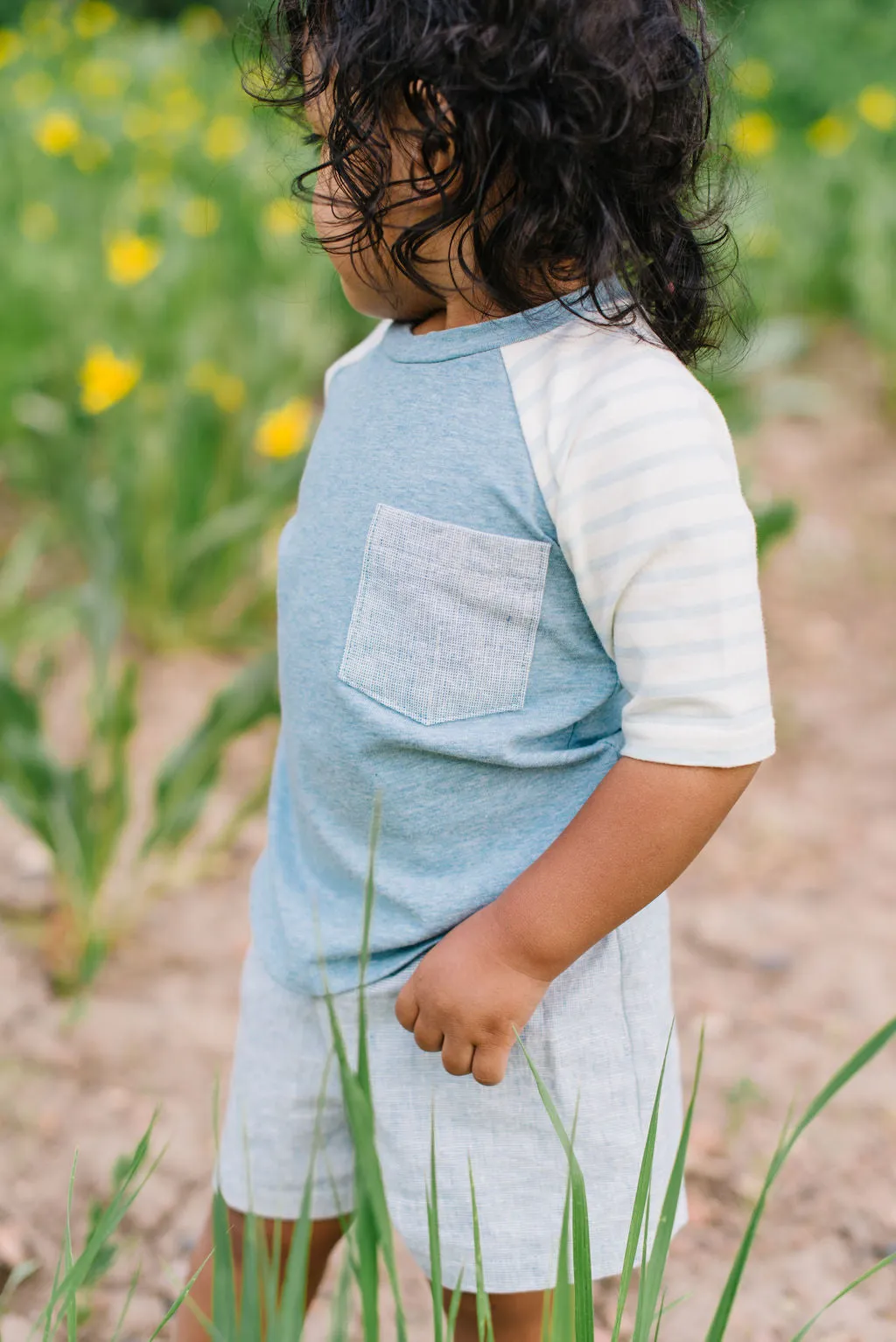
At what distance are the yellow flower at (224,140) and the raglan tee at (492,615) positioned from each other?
121 inches

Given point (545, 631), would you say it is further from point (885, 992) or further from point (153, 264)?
point (153, 264)

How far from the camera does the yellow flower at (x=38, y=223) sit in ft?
10.1

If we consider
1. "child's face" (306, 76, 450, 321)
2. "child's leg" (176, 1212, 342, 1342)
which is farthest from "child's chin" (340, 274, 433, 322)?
"child's leg" (176, 1212, 342, 1342)

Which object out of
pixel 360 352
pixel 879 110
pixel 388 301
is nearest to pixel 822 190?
pixel 879 110

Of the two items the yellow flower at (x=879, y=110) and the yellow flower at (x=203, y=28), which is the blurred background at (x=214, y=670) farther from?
the yellow flower at (x=203, y=28)

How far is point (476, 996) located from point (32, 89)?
4.24 metres

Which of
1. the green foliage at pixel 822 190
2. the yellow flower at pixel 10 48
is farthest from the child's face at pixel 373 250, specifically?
the yellow flower at pixel 10 48

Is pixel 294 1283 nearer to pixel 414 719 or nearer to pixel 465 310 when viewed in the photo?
pixel 414 719

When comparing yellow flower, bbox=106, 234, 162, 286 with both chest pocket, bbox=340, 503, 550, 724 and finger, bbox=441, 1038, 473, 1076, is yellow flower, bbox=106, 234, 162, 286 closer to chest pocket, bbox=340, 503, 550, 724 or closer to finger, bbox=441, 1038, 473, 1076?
chest pocket, bbox=340, 503, 550, 724

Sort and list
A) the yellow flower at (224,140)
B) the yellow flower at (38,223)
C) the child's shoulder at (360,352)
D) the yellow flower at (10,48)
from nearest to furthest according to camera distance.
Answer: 1. the child's shoulder at (360,352)
2. the yellow flower at (38,223)
3. the yellow flower at (224,140)
4. the yellow flower at (10,48)

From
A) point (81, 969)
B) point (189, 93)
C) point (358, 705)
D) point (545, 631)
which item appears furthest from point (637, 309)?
point (189, 93)

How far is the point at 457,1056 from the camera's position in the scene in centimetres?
90

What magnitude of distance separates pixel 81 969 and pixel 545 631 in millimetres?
1138

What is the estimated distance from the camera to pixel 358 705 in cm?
93
